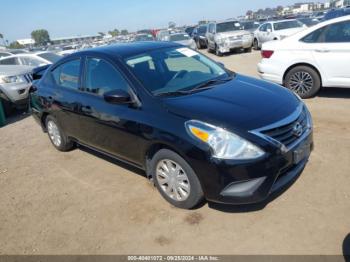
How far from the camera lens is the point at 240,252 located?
9.59ft

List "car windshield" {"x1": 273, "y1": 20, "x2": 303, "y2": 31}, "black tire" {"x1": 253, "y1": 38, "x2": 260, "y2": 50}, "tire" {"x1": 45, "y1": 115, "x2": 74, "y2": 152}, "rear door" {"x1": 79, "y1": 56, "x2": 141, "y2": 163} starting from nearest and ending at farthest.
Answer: "rear door" {"x1": 79, "y1": 56, "x2": 141, "y2": 163}
"tire" {"x1": 45, "y1": 115, "x2": 74, "y2": 152}
"car windshield" {"x1": 273, "y1": 20, "x2": 303, "y2": 31}
"black tire" {"x1": 253, "y1": 38, "x2": 260, "y2": 50}

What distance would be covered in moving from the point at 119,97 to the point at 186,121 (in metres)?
0.85

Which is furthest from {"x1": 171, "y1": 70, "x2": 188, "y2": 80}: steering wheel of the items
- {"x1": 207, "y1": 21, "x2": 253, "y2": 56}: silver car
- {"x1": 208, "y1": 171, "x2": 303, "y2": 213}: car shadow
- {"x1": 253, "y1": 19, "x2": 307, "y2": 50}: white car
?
{"x1": 207, "y1": 21, "x2": 253, "y2": 56}: silver car

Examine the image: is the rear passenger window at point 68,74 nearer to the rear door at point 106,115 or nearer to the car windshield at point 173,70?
the rear door at point 106,115

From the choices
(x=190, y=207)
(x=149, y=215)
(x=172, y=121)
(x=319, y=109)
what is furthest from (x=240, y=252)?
(x=319, y=109)

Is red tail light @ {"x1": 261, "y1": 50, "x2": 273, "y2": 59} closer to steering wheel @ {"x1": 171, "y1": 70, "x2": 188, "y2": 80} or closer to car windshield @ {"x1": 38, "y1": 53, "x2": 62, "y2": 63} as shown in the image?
steering wheel @ {"x1": 171, "y1": 70, "x2": 188, "y2": 80}

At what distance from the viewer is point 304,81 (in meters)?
6.89

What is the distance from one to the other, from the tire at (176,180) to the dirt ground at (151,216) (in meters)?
0.15

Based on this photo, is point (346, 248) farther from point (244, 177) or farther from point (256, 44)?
point (256, 44)

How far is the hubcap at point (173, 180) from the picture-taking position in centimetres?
341

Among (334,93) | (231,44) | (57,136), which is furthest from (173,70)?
(231,44)

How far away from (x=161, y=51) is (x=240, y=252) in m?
2.72

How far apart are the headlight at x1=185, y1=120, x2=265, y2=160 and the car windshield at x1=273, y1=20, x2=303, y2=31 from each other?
1556 cm

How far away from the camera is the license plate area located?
3.23m
